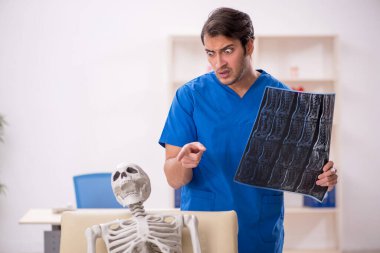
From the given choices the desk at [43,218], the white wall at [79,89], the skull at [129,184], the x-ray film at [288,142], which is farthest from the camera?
the white wall at [79,89]

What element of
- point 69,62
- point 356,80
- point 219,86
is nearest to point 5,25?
point 69,62

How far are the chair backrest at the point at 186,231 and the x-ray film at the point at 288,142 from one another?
0.71ft

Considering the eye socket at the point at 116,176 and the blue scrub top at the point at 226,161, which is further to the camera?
the blue scrub top at the point at 226,161

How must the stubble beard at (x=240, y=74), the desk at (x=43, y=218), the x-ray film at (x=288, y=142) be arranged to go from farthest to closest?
the desk at (x=43, y=218) < the stubble beard at (x=240, y=74) < the x-ray film at (x=288, y=142)

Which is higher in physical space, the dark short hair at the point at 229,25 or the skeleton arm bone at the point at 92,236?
the dark short hair at the point at 229,25

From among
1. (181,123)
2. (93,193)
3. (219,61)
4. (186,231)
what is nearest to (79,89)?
(93,193)

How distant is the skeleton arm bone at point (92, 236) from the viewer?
122 centimetres

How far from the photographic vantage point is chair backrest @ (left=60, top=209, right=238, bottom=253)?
1.30 metres

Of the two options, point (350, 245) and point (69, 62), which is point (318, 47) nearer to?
point (350, 245)

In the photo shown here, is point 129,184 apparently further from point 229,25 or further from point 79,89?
point 79,89

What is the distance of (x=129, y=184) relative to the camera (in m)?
1.34

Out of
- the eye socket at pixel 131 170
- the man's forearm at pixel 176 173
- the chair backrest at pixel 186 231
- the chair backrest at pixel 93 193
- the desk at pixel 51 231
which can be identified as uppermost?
the eye socket at pixel 131 170

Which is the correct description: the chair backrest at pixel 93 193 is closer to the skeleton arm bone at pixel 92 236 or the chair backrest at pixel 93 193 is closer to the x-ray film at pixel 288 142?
the x-ray film at pixel 288 142

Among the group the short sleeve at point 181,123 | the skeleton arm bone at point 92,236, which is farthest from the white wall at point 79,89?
the skeleton arm bone at point 92,236
